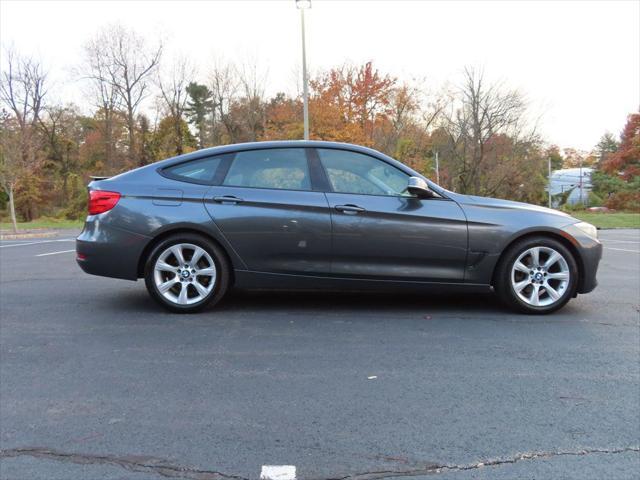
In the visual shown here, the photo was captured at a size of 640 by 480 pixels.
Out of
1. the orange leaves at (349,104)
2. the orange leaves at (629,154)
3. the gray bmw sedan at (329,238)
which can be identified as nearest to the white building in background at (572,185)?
the orange leaves at (629,154)

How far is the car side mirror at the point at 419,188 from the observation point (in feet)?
14.8

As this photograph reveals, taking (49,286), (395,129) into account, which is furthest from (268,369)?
(395,129)

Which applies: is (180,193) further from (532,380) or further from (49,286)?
(532,380)

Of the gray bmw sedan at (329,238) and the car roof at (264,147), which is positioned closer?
the gray bmw sedan at (329,238)

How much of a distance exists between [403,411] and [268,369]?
39.6 inches

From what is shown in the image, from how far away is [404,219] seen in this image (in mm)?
4559

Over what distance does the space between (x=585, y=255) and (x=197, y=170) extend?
366cm

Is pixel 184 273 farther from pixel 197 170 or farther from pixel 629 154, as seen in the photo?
pixel 629 154

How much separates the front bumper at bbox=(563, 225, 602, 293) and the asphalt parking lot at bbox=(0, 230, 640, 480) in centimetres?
31

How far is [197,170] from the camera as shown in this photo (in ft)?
15.8

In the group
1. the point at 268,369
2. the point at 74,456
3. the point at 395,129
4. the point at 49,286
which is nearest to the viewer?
the point at 74,456

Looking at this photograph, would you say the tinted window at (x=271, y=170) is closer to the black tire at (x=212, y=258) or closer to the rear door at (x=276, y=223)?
the rear door at (x=276, y=223)

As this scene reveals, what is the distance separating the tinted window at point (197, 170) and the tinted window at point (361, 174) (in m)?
1.02

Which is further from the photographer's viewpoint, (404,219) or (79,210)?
(79,210)
